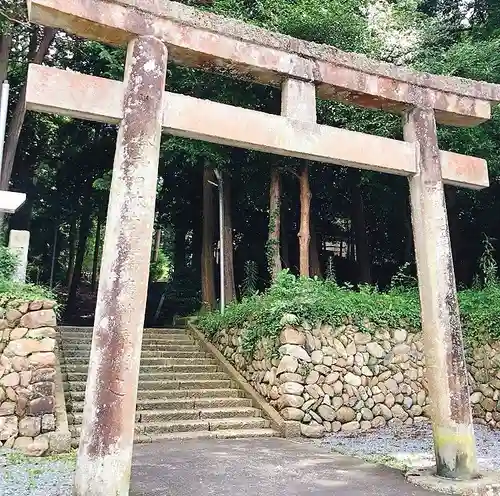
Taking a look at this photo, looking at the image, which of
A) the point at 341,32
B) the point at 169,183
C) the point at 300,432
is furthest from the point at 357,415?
the point at 169,183

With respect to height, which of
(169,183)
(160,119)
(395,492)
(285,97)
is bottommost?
(395,492)

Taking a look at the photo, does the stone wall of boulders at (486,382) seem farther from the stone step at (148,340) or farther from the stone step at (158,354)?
the stone step at (148,340)

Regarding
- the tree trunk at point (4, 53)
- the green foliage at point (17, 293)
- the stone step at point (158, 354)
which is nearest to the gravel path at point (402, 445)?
the stone step at point (158, 354)

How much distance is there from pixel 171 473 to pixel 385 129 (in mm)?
7642

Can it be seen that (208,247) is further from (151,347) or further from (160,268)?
(160,268)

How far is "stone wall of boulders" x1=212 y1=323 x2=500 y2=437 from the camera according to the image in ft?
27.7

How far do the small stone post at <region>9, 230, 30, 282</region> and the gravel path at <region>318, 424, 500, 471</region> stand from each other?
532 cm

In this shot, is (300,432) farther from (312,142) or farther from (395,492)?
(312,142)

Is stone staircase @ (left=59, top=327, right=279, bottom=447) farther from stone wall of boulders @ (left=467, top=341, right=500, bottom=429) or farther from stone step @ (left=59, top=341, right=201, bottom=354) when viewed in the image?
stone wall of boulders @ (left=467, top=341, right=500, bottom=429)

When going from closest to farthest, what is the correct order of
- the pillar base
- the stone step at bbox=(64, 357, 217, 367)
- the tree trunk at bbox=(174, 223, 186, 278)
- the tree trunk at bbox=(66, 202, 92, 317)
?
the pillar base → the stone step at bbox=(64, 357, 217, 367) → the tree trunk at bbox=(174, 223, 186, 278) → the tree trunk at bbox=(66, 202, 92, 317)

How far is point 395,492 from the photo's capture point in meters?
4.79

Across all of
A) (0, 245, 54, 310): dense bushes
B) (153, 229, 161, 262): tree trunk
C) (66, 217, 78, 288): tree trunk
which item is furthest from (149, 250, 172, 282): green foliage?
(0, 245, 54, 310): dense bushes

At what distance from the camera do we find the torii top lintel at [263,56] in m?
4.49

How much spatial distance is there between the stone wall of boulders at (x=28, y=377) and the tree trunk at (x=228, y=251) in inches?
234
